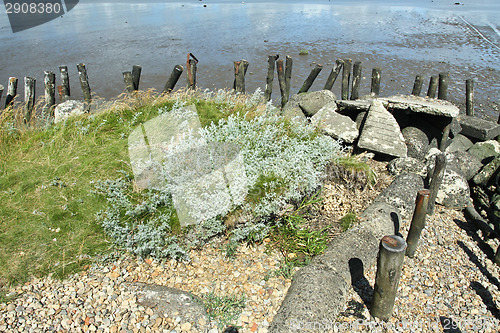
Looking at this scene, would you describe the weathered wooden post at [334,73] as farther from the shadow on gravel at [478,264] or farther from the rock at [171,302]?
the rock at [171,302]

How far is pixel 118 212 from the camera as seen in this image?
5.50 meters

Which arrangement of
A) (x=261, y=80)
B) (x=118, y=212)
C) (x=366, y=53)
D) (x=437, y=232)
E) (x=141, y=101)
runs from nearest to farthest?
(x=118, y=212) → (x=437, y=232) → (x=141, y=101) → (x=261, y=80) → (x=366, y=53)

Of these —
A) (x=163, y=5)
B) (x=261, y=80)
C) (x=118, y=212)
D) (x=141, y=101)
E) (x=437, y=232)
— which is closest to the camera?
(x=118, y=212)

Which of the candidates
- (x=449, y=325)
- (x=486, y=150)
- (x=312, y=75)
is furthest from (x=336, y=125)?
(x=449, y=325)

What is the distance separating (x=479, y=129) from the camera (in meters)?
10.2

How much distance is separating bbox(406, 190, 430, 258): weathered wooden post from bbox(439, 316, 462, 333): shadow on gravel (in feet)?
4.34

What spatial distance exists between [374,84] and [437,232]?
21.7 ft

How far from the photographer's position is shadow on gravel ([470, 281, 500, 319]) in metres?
5.29

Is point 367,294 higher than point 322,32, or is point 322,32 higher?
Result: point 322,32

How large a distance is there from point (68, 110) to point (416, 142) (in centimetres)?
845

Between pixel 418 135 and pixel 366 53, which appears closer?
pixel 418 135

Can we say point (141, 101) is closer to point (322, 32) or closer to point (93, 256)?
point (93, 256)

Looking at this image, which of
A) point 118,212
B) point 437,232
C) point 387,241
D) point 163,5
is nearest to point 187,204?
point 118,212

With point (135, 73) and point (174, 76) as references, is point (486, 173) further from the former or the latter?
point (135, 73)
